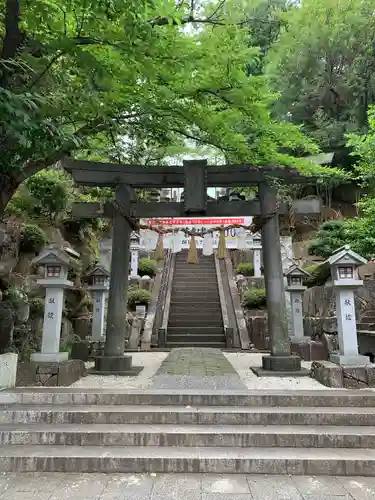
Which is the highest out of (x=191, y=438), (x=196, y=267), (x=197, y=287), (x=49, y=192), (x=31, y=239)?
(x=49, y=192)

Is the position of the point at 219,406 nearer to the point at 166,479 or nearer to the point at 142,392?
the point at 142,392

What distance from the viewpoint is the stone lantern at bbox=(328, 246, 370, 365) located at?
6277mm

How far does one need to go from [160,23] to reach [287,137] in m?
2.99

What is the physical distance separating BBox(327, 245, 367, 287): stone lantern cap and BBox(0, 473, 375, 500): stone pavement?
3.49m

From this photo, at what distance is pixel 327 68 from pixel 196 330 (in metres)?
18.1

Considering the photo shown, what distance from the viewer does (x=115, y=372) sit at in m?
7.04

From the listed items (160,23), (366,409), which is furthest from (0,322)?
(366,409)

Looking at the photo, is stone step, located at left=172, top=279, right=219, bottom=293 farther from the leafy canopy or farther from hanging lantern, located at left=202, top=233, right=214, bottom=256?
the leafy canopy

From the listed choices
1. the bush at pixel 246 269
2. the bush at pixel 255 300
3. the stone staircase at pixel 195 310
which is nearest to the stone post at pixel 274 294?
the stone staircase at pixel 195 310

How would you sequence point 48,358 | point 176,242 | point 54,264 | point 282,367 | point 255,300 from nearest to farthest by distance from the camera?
point 48,358, point 54,264, point 282,367, point 255,300, point 176,242

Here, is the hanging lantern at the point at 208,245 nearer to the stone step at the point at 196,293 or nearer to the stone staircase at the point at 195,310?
the stone staircase at the point at 195,310

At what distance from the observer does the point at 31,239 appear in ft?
34.3

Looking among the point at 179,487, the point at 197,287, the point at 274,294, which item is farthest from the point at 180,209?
the point at 197,287

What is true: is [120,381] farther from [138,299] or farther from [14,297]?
[138,299]
